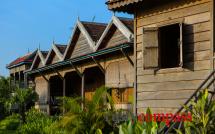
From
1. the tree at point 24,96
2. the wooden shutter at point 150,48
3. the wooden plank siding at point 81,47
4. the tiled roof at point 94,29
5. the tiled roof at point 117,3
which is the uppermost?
the tiled roof at point 94,29

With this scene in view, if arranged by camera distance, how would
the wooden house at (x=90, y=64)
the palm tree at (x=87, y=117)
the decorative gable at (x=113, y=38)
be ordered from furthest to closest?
the decorative gable at (x=113, y=38)
the wooden house at (x=90, y=64)
the palm tree at (x=87, y=117)

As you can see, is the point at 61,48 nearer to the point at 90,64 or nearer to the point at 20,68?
the point at 90,64

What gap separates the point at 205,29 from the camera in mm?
12297

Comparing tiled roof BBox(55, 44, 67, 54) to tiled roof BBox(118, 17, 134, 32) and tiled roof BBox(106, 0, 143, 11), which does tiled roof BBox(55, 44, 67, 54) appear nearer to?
tiled roof BBox(118, 17, 134, 32)

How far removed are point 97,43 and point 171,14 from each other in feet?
30.3

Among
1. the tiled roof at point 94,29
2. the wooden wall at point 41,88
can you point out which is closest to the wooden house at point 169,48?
the tiled roof at point 94,29

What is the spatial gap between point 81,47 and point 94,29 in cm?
125

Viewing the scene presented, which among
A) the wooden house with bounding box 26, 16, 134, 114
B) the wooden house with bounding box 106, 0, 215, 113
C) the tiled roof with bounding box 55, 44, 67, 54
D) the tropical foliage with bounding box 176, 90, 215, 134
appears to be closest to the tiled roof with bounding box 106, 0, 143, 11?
the wooden house with bounding box 106, 0, 215, 113

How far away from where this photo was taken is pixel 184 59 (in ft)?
42.2

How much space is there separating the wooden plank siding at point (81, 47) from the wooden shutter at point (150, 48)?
10.1 meters

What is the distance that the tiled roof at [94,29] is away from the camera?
24.6 m

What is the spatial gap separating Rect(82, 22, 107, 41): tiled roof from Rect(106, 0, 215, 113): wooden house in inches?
381

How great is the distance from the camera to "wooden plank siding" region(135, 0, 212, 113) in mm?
12344

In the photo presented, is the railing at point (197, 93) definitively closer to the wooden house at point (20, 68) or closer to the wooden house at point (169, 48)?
the wooden house at point (169, 48)
